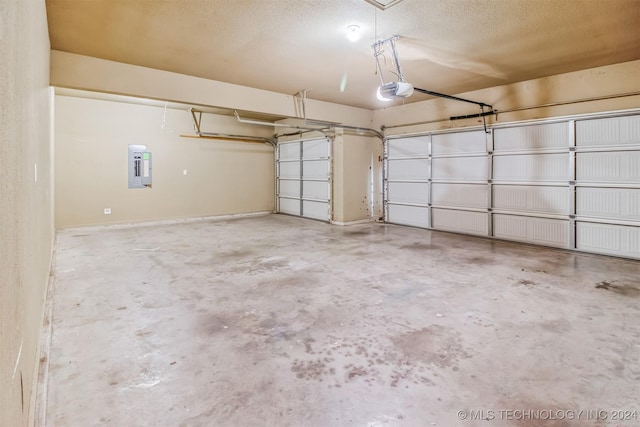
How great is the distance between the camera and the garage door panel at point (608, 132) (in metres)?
4.51

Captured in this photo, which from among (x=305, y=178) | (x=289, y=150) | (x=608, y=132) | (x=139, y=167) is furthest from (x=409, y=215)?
(x=139, y=167)

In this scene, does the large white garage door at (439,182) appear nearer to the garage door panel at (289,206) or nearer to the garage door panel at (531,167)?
the garage door panel at (531,167)

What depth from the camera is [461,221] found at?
6500mm

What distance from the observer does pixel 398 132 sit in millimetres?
7531

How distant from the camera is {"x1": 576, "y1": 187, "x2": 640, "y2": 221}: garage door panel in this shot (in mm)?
4555

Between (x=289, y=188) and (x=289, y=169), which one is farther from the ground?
(x=289, y=169)

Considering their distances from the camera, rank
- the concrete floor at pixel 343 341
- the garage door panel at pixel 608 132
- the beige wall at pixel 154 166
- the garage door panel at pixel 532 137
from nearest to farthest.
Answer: the concrete floor at pixel 343 341 → the garage door panel at pixel 608 132 → the garage door panel at pixel 532 137 → the beige wall at pixel 154 166

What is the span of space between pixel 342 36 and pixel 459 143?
3.69 metres

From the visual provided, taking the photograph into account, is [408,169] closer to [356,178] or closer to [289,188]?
[356,178]

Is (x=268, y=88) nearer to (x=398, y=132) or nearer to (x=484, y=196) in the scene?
(x=398, y=132)

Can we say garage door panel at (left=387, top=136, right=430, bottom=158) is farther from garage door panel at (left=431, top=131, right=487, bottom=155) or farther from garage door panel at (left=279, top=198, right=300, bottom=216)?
garage door panel at (left=279, top=198, right=300, bottom=216)

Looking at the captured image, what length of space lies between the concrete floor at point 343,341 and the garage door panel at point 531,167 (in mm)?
1434

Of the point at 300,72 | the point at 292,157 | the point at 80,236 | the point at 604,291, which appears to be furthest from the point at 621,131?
the point at 80,236

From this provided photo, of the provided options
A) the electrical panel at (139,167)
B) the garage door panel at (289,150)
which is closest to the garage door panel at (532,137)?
the garage door panel at (289,150)
